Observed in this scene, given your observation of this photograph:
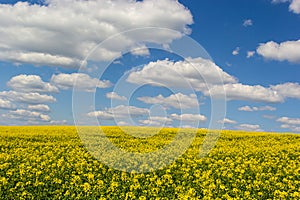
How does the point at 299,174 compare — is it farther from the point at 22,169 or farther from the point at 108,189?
the point at 22,169

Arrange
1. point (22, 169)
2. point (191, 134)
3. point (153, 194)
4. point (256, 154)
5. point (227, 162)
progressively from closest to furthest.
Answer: point (153, 194) → point (22, 169) → point (227, 162) → point (256, 154) → point (191, 134)

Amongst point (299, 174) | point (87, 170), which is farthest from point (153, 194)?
point (299, 174)

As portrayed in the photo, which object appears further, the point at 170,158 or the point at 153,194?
the point at 170,158

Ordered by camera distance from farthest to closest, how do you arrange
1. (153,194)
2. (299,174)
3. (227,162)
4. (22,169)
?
(227,162) → (299,174) → (22,169) → (153,194)

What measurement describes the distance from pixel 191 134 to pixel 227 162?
57.0 feet

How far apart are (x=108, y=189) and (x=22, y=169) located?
498 centimetres

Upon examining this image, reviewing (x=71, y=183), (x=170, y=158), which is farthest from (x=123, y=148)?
(x=71, y=183)

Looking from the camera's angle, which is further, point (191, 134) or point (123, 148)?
point (191, 134)

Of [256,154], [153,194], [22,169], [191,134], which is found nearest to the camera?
[153,194]

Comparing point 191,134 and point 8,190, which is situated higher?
point 191,134

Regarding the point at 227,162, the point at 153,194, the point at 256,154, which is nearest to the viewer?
the point at 153,194

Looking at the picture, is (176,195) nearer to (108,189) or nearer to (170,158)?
(108,189)

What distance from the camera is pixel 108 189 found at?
1291 centimetres

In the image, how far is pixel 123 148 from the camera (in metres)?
25.9
